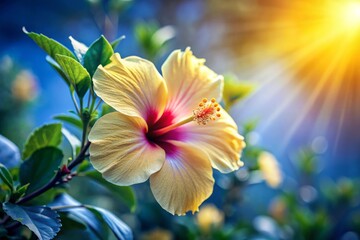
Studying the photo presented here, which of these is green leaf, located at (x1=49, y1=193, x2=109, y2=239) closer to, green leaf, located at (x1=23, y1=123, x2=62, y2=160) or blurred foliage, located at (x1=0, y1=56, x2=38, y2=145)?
green leaf, located at (x1=23, y1=123, x2=62, y2=160)

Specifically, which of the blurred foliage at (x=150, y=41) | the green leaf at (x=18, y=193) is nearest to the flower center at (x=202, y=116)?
the green leaf at (x=18, y=193)

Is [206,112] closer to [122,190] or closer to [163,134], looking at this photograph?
[163,134]

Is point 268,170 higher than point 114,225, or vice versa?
point 268,170

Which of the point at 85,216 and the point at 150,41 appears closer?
the point at 85,216

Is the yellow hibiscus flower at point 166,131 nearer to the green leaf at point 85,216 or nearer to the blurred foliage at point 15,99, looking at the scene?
the green leaf at point 85,216

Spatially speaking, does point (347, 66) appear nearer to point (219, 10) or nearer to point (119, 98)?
point (219, 10)

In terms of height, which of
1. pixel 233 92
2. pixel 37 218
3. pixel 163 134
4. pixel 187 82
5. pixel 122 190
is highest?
pixel 233 92

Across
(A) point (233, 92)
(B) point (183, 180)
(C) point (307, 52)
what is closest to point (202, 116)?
(B) point (183, 180)

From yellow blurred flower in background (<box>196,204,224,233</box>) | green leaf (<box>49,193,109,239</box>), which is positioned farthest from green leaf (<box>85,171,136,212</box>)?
yellow blurred flower in background (<box>196,204,224,233</box>)
